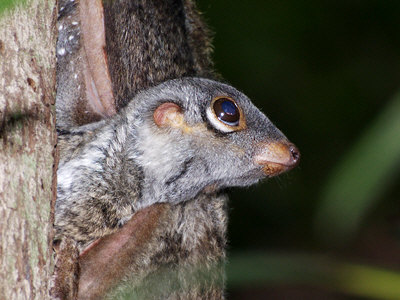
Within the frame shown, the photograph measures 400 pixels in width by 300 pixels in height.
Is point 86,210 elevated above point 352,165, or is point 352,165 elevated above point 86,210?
point 352,165

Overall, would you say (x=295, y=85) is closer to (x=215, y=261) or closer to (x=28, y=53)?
(x=215, y=261)

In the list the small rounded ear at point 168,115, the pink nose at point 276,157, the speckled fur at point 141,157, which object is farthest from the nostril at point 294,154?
the small rounded ear at point 168,115

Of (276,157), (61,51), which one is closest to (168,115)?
(276,157)

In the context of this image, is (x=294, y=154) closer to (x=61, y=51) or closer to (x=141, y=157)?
(x=141, y=157)

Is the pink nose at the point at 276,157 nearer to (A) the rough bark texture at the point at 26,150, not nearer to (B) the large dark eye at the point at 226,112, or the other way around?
(B) the large dark eye at the point at 226,112

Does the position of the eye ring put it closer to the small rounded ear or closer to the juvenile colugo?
the juvenile colugo

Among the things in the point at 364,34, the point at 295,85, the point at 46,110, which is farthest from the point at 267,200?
the point at 46,110
